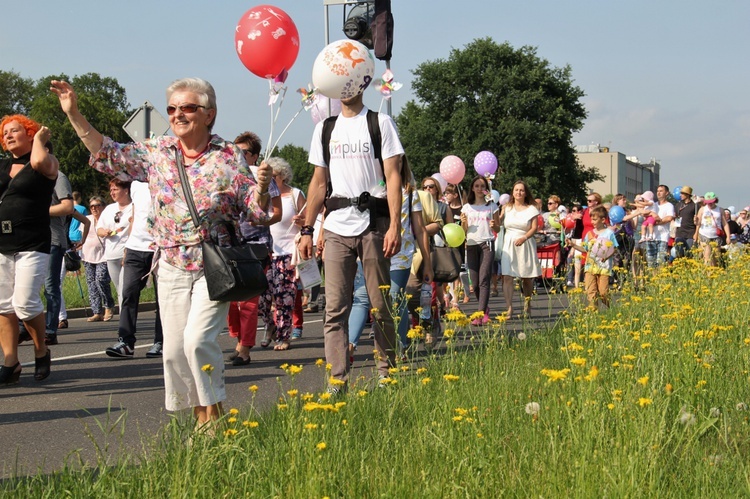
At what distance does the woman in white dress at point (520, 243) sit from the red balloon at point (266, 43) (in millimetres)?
6071

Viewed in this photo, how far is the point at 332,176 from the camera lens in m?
6.60

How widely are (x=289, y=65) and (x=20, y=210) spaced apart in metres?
2.39

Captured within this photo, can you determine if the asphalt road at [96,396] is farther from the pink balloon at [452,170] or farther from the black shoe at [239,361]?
the pink balloon at [452,170]

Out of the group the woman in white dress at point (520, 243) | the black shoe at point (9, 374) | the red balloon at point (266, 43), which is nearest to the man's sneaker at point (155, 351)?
the black shoe at point (9, 374)

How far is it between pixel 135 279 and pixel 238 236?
5.22m

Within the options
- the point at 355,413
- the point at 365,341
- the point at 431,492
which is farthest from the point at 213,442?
the point at 365,341

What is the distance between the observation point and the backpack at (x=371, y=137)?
651 centimetres

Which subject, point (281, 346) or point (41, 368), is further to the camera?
point (281, 346)

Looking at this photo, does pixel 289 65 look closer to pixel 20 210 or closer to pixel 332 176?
pixel 332 176

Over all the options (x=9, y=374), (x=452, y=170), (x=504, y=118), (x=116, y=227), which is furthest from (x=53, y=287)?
(x=504, y=118)

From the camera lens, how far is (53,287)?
1141 centimetres

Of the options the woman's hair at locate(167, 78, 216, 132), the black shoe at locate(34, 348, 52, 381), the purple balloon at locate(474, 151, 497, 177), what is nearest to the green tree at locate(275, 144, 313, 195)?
the purple balloon at locate(474, 151, 497, 177)

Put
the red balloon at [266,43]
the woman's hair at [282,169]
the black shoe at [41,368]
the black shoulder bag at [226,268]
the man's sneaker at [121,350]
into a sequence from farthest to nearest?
the woman's hair at [282,169]
the man's sneaker at [121,350]
the black shoe at [41,368]
the red balloon at [266,43]
the black shoulder bag at [226,268]

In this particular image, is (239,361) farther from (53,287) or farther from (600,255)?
(600,255)
